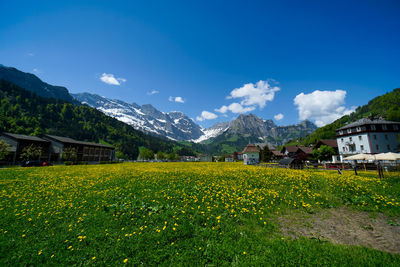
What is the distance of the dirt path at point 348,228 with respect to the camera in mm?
5699

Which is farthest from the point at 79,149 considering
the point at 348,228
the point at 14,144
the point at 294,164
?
the point at 348,228

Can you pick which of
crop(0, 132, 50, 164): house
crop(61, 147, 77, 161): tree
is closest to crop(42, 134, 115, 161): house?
crop(61, 147, 77, 161): tree

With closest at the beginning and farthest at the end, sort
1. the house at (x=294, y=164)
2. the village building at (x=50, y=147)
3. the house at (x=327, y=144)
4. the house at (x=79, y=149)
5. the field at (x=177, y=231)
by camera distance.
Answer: the field at (x=177, y=231), the house at (x=294, y=164), the village building at (x=50, y=147), the house at (x=79, y=149), the house at (x=327, y=144)

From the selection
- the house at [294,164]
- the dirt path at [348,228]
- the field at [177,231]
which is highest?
the house at [294,164]

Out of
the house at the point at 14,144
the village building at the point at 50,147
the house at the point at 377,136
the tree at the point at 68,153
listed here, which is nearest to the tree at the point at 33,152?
the village building at the point at 50,147

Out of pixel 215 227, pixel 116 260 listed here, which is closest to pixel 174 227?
pixel 215 227

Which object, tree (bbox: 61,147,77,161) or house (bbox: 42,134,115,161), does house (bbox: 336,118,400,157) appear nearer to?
tree (bbox: 61,147,77,161)

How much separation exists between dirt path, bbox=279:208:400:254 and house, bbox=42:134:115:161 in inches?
Result: 3888

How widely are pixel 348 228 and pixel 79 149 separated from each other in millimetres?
108785

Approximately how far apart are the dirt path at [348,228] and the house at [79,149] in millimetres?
98757

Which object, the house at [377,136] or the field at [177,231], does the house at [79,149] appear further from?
the house at [377,136]

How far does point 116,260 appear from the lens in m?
4.57

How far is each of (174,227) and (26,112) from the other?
770ft

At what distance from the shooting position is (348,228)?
22.1 feet
